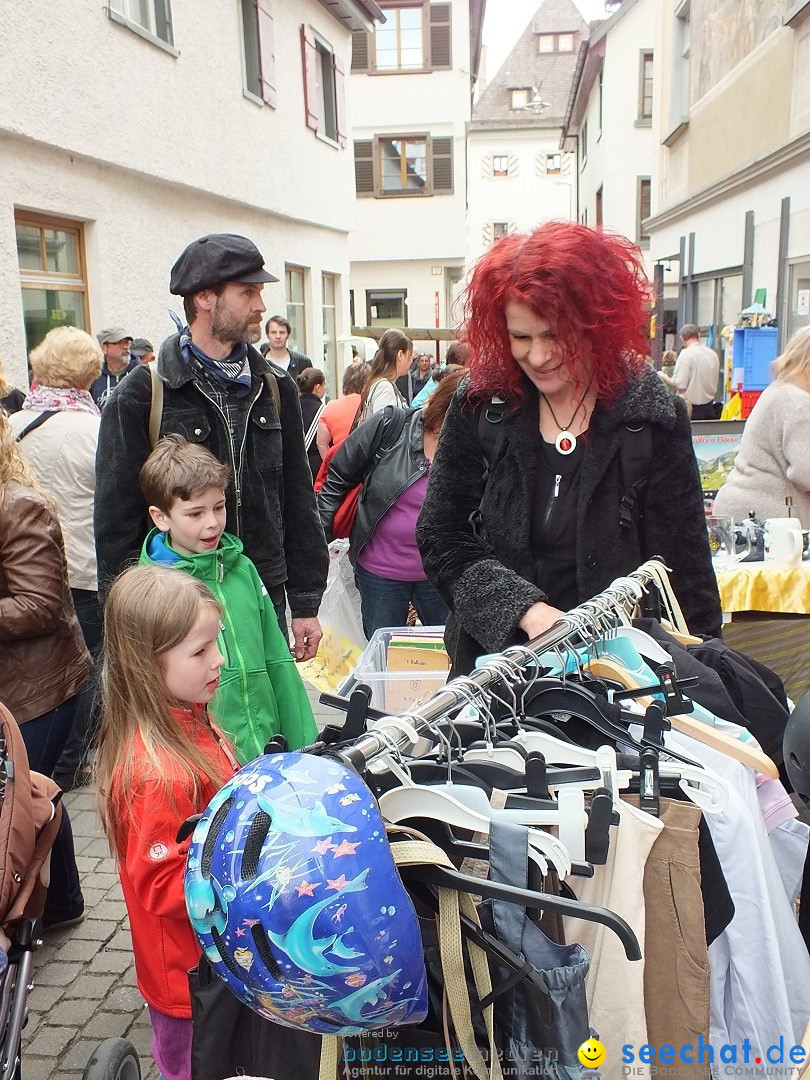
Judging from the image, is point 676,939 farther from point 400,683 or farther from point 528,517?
point 400,683

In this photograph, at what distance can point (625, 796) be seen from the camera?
1.69 metres

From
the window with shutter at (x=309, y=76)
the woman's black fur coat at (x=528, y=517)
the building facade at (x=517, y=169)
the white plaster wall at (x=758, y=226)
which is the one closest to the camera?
the woman's black fur coat at (x=528, y=517)

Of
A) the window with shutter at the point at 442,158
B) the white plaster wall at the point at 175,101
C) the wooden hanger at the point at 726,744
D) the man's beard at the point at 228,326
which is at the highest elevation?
the window with shutter at the point at 442,158

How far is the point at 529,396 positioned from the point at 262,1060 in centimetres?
162

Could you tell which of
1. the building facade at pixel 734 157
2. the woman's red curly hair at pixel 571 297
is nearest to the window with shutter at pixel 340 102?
the building facade at pixel 734 157

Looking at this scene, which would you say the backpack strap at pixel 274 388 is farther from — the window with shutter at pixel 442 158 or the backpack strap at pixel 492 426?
the window with shutter at pixel 442 158

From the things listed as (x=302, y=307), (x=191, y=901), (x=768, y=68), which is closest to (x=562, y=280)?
(x=191, y=901)

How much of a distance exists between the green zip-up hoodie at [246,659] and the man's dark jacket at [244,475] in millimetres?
188

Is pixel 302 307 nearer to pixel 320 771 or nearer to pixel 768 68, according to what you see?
pixel 768 68

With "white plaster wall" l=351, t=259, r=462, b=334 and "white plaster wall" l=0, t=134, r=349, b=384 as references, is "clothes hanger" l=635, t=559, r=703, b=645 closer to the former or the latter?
"white plaster wall" l=0, t=134, r=349, b=384

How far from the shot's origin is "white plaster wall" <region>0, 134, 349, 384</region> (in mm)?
7285

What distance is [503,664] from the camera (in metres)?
1.86

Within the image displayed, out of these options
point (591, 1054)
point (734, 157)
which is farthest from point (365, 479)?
point (734, 157)

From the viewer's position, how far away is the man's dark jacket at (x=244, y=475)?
9.93ft
